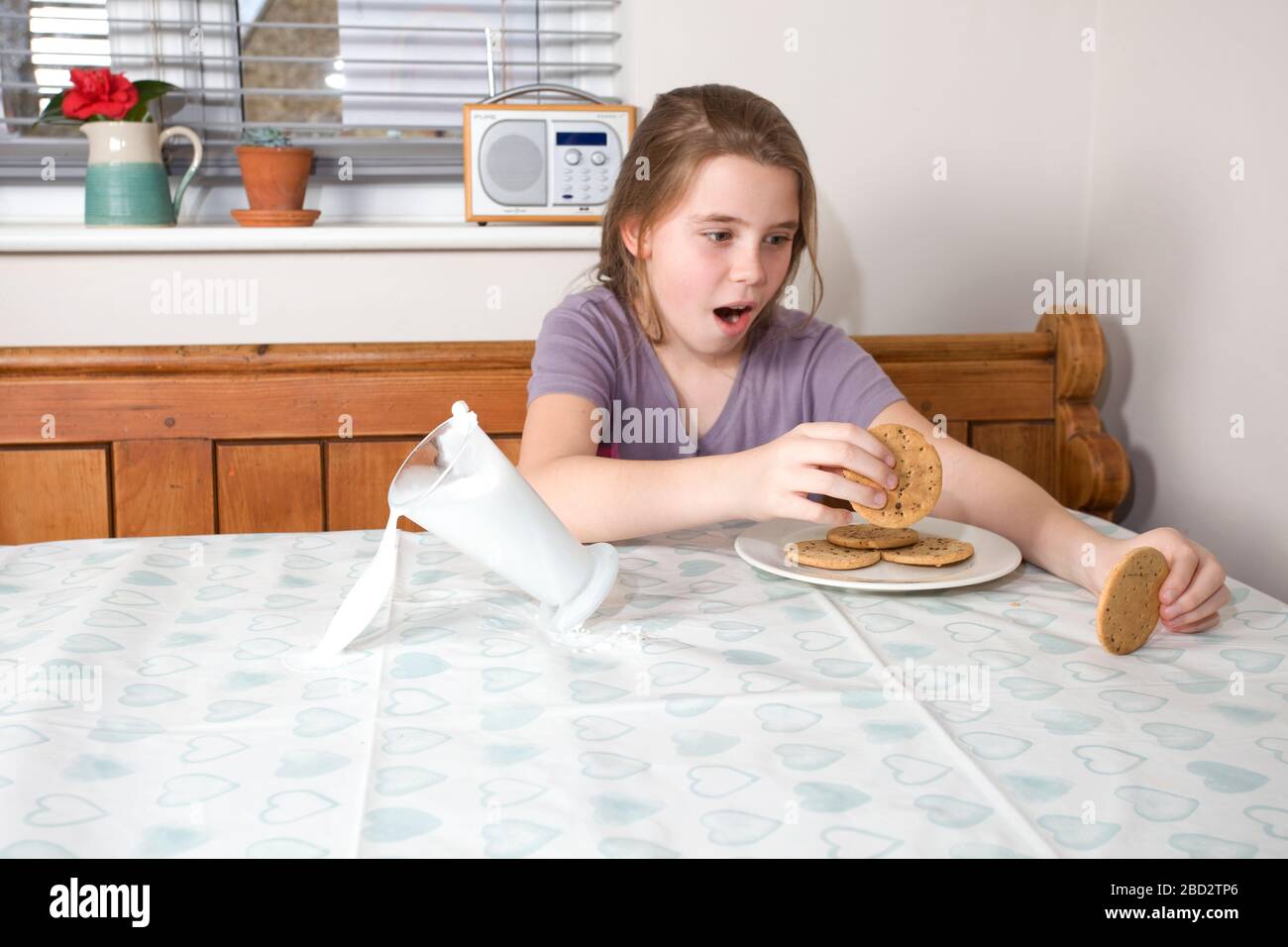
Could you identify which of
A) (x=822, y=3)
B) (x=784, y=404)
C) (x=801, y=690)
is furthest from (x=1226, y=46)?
(x=801, y=690)

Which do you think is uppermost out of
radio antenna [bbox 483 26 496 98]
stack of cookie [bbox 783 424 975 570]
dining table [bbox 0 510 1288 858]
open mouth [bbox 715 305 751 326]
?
radio antenna [bbox 483 26 496 98]

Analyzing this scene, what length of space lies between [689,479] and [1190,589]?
1.30 ft

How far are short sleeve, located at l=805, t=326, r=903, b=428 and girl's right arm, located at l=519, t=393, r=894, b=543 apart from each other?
322mm

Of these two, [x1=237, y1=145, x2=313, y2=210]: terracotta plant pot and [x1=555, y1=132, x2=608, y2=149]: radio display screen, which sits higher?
[x1=555, y1=132, x2=608, y2=149]: radio display screen

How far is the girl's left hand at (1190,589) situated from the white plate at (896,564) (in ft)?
0.41

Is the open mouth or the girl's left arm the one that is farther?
the open mouth

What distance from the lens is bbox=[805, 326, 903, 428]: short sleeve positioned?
1317 millimetres

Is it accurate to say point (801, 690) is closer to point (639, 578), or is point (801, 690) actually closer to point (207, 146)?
point (639, 578)

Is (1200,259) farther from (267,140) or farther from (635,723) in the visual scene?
(267,140)

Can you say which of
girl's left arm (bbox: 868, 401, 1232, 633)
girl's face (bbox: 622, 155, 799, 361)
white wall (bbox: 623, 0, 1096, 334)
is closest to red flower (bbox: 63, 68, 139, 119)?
white wall (bbox: 623, 0, 1096, 334)

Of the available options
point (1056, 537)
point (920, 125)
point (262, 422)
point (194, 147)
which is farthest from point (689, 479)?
point (194, 147)

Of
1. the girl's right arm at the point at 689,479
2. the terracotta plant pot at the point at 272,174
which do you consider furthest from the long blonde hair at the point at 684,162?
the terracotta plant pot at the point at 272,174

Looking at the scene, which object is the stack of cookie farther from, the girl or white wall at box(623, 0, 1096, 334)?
white wall at box(623, 0, 1096, 334)

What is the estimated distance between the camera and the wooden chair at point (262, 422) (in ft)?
4.80
